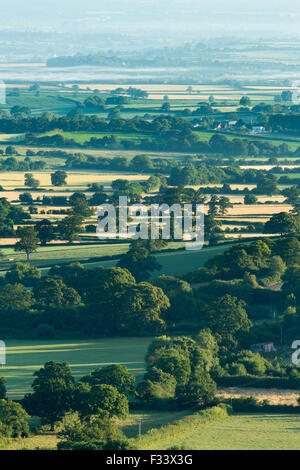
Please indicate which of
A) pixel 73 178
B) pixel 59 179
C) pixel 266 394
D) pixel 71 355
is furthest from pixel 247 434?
pixel 73 178

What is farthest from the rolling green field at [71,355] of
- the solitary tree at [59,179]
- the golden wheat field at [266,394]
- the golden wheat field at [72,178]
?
the solitary tree at [59,179]

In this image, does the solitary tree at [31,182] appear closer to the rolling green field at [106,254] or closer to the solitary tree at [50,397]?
the rolling green field at [106,254]

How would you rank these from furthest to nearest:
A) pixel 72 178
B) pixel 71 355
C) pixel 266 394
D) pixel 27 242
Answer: pixel 72 178 → pixel 27 242 → pixel 71 355 → pixel 266 394

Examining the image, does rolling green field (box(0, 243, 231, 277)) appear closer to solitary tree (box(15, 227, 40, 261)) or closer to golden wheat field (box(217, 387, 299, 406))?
solitary tree (box(15, 227, 40, 261))

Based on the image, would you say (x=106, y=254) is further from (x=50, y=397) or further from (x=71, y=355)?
(x=50, y=397)
